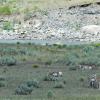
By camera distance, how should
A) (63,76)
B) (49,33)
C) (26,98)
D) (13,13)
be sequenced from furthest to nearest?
(13,13)
(49,33)
(63,76)
(26,98)

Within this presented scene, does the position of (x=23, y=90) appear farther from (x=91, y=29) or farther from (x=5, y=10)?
(x=5, y=10)

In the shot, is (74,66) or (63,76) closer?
(63,76)

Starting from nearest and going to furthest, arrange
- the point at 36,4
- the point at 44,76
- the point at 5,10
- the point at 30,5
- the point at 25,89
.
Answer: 1. the point at 25,89
2. the point at 44,76
3. the point at 5,10
4. the point at 36,4
5. the point at 30,5

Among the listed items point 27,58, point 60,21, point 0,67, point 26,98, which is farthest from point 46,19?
point 26,98

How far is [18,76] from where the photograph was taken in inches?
1409

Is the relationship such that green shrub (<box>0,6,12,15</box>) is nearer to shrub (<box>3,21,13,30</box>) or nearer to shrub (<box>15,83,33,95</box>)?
shrub (<box>3,21,13,30</box>)

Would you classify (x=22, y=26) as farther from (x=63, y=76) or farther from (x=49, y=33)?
(x=63, y=76)

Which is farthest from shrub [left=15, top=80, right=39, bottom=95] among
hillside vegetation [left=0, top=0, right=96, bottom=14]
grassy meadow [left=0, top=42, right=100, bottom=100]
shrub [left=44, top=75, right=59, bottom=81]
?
hillside vegetation [left=0, top=0, right=96, bottom=14]

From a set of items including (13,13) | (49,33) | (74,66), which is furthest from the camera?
(13,13)

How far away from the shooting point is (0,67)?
41469 millimetres

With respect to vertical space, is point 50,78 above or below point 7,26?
below

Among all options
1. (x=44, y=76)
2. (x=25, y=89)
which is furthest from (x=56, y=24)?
(x=25, y=89)

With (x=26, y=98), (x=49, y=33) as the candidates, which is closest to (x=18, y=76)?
(x=26, y=98)

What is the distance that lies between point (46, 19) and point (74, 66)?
63.0 m
